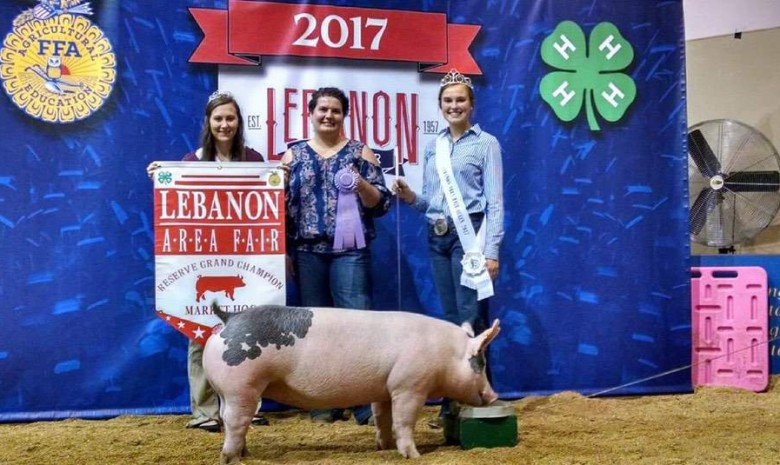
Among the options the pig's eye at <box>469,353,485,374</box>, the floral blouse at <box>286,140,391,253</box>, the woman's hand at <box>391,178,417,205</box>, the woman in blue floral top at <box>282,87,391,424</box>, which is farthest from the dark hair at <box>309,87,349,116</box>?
the pig's eye at <box>469,353,485,374</box>

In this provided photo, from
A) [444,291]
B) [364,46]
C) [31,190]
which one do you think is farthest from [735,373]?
[31,190]

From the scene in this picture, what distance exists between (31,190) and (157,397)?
1234mm

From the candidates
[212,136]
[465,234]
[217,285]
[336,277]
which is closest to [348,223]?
[336,277]

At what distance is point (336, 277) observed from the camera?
156 inches

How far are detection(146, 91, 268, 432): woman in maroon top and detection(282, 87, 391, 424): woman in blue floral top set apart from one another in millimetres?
288

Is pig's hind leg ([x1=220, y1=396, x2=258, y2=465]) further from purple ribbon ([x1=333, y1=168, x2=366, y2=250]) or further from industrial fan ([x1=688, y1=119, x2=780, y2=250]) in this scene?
industrial fan ([x1=688, y1=119, x2=780, y2=250])

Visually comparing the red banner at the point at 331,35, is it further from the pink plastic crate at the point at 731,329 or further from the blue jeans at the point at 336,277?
the pink plastic crate at the point at 731,329

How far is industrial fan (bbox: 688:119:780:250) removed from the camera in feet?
17.1

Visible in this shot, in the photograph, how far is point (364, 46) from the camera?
14.8 ft

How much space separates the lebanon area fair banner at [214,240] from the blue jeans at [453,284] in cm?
73

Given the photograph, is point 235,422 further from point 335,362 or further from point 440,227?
point 440,227

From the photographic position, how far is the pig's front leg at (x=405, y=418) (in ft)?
10.4

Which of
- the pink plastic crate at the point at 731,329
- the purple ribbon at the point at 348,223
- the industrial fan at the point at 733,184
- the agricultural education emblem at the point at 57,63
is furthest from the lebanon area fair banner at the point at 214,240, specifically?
the industrial fan at the point at 733,184

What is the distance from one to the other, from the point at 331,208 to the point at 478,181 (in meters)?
0.70
